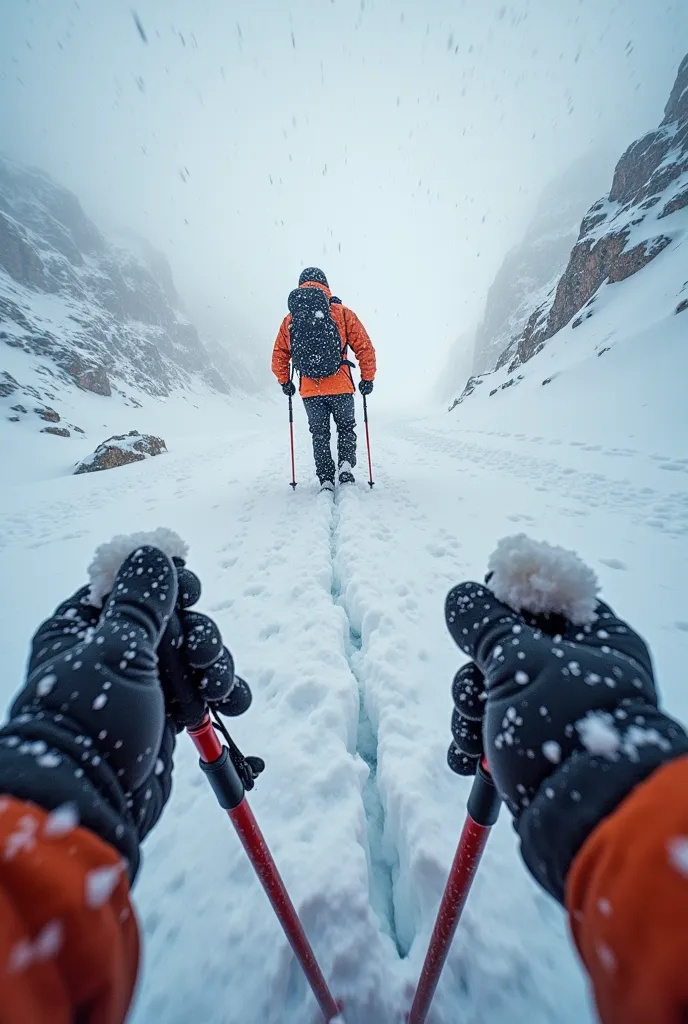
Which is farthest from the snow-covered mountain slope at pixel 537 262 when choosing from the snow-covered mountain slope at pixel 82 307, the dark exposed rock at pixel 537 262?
A: the snow-covered mountain slope at pixel 82 307

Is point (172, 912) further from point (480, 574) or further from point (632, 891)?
point (480, 574)

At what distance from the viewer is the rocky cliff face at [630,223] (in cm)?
1691

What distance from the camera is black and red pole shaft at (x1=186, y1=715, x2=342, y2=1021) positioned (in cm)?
97

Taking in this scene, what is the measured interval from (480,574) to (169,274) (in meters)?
83.3

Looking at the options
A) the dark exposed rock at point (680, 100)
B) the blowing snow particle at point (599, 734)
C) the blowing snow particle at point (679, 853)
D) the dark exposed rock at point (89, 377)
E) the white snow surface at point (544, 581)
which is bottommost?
the blowing snow particle at point (599, 734)

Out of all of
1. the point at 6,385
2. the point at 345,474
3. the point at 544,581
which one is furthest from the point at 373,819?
the point at 6,385

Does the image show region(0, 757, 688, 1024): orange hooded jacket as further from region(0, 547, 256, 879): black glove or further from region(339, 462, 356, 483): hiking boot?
region(339, 462, 356, 483): hiking boot

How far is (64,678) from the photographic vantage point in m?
0.68

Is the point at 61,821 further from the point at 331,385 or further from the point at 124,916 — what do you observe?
the point at 331,385

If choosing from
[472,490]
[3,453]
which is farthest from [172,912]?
Result: [3,453]

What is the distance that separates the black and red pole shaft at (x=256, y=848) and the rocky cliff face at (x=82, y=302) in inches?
1341

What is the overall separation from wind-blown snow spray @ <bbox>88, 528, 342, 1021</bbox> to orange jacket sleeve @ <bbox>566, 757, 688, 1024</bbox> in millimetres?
825

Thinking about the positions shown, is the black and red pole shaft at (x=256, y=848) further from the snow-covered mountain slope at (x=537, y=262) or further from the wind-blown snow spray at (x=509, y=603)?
the snow-covered mountain slope at (x=537, y=262)

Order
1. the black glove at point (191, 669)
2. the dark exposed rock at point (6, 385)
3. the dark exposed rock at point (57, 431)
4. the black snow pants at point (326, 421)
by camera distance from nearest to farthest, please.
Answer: the black glove at point (191, 669)
the black snow pants at point (326, 421)
the dark exposed rock at point (57, 431)
the dark exposed rock at point (6, 385)
